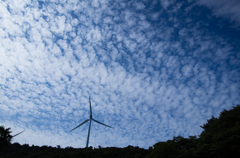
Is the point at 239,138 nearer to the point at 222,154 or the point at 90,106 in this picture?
the point at 222,154

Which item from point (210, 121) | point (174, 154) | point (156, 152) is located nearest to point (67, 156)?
point (156, 152)

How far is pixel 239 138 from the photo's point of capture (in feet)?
92.5

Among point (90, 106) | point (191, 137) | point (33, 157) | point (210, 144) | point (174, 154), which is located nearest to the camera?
point (174, 154)

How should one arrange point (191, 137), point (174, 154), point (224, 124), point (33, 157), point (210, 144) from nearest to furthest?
point (174, 154) < point (210, 144) < point (191, 137) < point (224, 124) < point (33, 157)

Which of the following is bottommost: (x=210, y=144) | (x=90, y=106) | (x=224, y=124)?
(x=210, y=144)

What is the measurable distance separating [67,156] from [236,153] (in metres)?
41.2

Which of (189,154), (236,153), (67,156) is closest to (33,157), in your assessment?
(67,156)

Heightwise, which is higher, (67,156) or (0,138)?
(0,138)

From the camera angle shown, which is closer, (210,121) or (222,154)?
(222,154)

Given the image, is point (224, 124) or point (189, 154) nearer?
point (189, 154)

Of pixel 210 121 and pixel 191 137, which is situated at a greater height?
pixel 210 121

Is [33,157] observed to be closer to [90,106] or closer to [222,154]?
[90,106]

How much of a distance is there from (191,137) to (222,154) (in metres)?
8.13

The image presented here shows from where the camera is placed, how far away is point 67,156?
45.4 m
